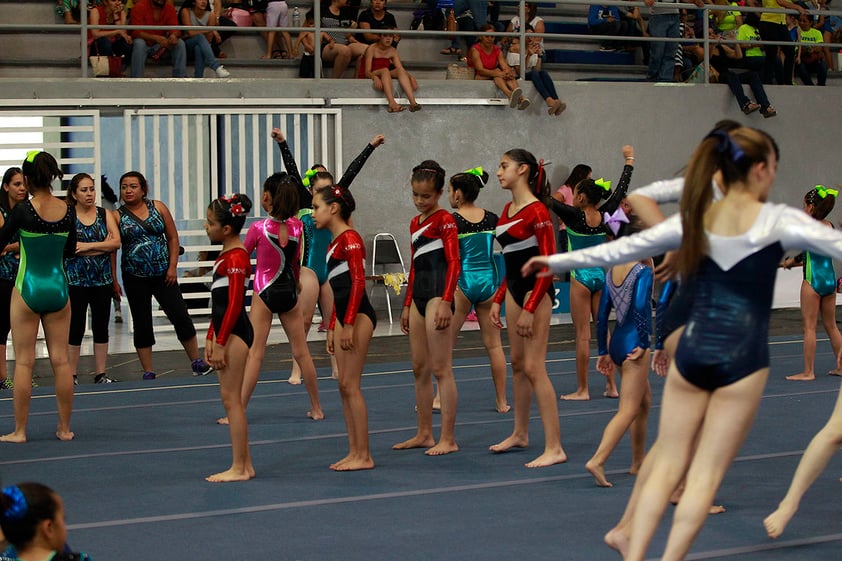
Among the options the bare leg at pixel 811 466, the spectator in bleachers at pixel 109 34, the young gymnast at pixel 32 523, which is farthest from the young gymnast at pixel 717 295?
the spectator in bleachers at pixel 109 34

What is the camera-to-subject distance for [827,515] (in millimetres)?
5105

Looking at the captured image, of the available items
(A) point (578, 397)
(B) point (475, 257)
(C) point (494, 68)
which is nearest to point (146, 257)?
(B) point (475, 257)

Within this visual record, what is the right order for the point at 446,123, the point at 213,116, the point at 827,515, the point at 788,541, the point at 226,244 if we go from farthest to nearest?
the point at 446,123
the point at 213,116
the point at 226,244
the point at 827,515
the point at 788,541

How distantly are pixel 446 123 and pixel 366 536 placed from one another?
962cm

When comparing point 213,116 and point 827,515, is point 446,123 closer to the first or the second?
point 213,116

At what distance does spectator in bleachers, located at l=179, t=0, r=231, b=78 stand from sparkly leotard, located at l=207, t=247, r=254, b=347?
7.98 meters

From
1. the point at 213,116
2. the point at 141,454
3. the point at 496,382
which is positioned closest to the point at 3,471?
the point at 141,454

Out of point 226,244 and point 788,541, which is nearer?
point 788,541

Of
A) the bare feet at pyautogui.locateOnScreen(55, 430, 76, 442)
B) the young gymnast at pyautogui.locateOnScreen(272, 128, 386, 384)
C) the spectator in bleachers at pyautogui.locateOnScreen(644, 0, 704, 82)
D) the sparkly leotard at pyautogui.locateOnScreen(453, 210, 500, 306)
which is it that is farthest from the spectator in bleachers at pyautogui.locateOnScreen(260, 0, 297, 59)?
the bare feet at pyautogui.locateOnScreen(55, 430, 76, 442)

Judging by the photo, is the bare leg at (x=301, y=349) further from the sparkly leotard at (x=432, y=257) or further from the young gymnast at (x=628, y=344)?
the young gymnast at (x=628, y=344)

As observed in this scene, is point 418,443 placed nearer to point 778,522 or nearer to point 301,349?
point 301,349

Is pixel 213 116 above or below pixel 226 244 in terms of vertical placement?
above

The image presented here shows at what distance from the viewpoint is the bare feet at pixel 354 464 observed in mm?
6176

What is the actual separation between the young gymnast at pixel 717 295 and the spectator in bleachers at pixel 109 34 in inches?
417
